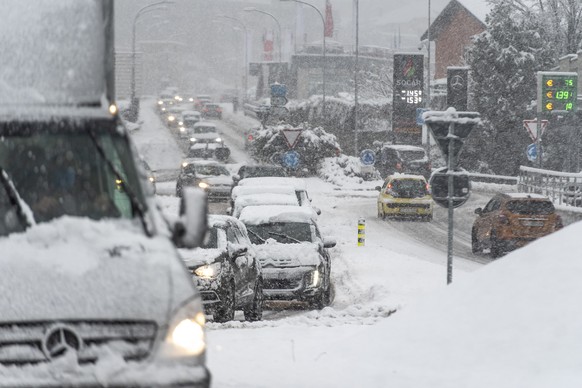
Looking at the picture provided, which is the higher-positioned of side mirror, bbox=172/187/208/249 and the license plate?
side mirror, bbox=172/187/208/249

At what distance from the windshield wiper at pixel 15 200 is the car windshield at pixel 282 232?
461 inches

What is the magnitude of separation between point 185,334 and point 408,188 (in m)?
32.4

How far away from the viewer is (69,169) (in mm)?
7551

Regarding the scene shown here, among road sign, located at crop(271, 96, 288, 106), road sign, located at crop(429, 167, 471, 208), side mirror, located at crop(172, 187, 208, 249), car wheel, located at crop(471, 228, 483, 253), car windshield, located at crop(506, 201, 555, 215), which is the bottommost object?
car wheel, located at crop(471, 228, 483, 253)

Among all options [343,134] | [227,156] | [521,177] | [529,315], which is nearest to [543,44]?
[343,134]

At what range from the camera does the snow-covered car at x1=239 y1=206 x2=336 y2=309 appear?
1794cm

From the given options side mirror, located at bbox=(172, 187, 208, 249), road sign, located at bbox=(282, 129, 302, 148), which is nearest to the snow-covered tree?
road sign, located at bbox=(282, 129, 302, 148)

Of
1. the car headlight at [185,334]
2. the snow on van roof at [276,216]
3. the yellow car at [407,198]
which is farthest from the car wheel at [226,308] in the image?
the yellow car at [407,198]

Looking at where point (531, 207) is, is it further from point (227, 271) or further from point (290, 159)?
point (227, 271)

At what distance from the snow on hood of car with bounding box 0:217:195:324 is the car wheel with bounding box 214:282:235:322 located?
8.38 meters

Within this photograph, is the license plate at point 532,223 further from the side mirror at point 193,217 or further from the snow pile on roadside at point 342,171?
the snow pile on roadside at point 342,171

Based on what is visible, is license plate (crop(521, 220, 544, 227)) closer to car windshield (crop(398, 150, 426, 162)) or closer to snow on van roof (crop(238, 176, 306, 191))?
snow on van roof (crop(238, 176, 306, 191))

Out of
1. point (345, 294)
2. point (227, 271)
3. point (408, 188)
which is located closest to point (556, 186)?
point (408, 188)

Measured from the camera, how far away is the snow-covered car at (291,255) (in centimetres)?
1794
